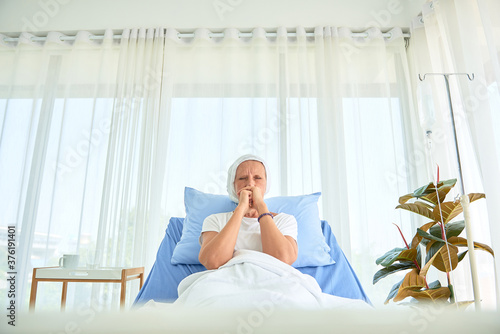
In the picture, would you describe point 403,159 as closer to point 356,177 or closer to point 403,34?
point 356,177

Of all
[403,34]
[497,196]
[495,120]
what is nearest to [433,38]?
[403,34]

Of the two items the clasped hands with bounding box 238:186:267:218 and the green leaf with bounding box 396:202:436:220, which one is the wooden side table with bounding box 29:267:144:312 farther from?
the green leaf with bounding box 396:202:436:220

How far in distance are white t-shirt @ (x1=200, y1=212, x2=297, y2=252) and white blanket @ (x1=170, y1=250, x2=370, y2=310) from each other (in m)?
0.21

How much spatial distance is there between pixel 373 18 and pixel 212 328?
10.8ft

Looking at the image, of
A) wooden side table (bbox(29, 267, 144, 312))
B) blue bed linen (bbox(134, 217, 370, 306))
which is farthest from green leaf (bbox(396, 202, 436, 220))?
wooden side table (bbox(29, 267, 144, 312))

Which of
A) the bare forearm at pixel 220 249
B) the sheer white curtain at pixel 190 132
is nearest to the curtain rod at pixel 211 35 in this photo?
the sheer white curtain at pixel 190 132

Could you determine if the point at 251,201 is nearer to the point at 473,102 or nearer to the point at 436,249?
the point at 436,249

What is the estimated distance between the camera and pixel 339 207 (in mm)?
2742

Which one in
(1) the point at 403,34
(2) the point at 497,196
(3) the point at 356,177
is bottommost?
(2) the point at 497,196

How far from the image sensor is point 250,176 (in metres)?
1.77

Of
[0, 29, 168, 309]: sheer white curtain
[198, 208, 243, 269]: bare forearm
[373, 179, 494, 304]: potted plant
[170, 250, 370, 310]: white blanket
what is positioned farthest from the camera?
[0, 29, 168, 309]: sheer white curtain

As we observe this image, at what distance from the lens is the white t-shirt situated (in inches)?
61.1

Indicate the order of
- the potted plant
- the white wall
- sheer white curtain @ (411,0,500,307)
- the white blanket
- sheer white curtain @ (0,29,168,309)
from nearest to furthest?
the white blanket, the potted plant, sheer white curtain @ (411,0,500,307), sheer white curtain @ (0,29,168,309), the white wall

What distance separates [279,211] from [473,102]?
4.02 feet
